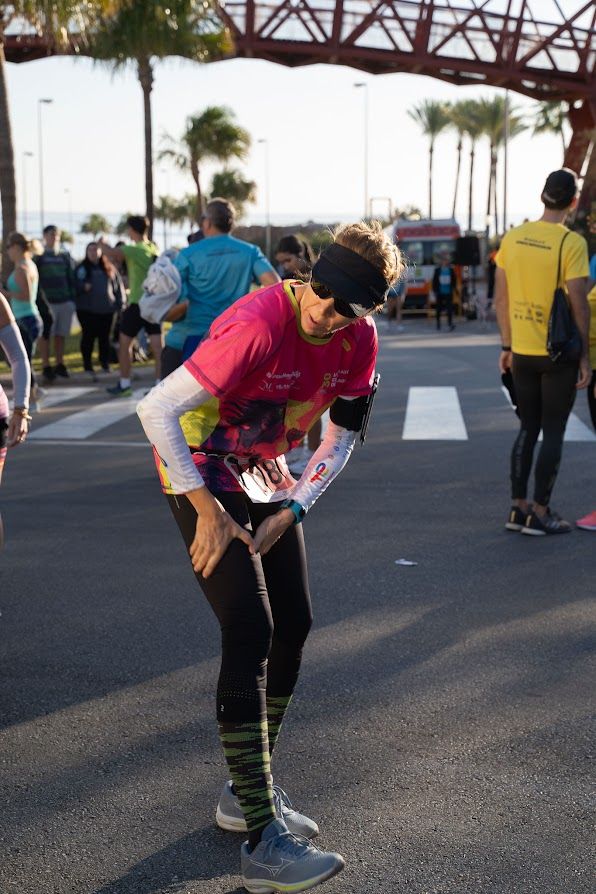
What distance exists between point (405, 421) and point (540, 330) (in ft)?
17.5

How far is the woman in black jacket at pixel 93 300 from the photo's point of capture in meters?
16.1

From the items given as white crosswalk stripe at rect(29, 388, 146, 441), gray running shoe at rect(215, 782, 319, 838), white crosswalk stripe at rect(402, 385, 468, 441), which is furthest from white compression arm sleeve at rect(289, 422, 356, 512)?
white crosswalk stripe at rect(29, 388, 146, 441)

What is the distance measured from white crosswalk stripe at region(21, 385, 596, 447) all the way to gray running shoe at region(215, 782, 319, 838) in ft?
24.3

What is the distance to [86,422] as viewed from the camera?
1214 cm

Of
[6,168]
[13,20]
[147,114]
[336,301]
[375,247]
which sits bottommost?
[336,301]

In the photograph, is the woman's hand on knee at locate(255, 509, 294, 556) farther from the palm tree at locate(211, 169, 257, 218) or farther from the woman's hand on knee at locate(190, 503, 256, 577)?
the palm tree at locate(211, 169, 257, 218)

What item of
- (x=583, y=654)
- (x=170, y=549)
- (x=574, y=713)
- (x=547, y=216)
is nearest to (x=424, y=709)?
(x=574, y=713)

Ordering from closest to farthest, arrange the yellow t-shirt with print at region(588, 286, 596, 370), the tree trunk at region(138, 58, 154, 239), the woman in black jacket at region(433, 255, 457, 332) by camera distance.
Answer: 1. the yellow t-shirt with print at region(588, 286, 596, 370)
2. the woman in black jacket at region(433, 255, 457, 332)
3. the tree trunk at region(138, 58, 154, 239)

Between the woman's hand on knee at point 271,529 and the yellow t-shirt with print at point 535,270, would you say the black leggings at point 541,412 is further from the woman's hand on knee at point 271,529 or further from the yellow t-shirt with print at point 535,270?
the woman's hand on knee at point 271,529

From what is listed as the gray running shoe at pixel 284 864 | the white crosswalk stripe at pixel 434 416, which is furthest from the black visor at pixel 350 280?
the white crosswalk stripe at pixel 434 416

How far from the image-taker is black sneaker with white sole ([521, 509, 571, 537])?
7.30m

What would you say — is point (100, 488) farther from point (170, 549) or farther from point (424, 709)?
point (424, 709)

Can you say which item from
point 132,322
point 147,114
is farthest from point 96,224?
point 132,322

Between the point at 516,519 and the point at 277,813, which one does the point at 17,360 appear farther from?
the point at 516,519
